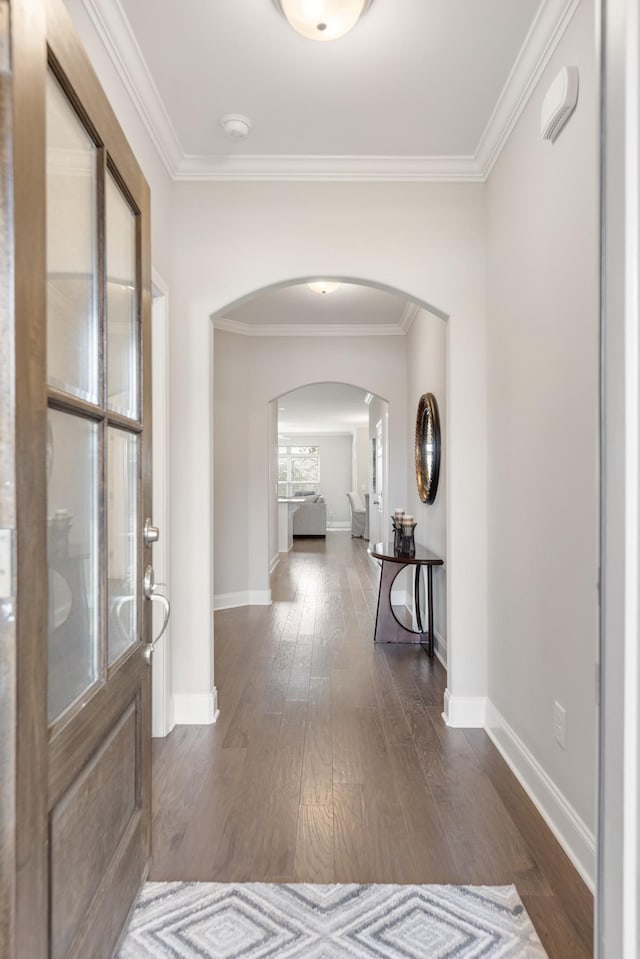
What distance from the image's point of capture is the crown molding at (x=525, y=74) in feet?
6.37

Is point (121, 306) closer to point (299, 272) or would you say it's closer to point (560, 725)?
point (299, 272)

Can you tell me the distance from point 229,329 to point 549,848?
15.7 feet

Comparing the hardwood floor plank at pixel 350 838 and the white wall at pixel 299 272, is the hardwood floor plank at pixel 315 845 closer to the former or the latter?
the hardwood floor plank at pixel 350 838

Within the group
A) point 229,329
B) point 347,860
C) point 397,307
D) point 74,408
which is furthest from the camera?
point 229,329

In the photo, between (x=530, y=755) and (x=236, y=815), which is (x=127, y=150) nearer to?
(x=236, y=815)

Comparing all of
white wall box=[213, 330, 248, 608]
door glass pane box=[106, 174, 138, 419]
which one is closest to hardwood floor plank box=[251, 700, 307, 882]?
door glass pane box=[106, 174, 138, 419]

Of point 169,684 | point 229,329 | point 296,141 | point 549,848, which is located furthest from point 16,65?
point 229,329

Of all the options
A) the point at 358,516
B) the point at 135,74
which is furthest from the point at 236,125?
the point at 358,516

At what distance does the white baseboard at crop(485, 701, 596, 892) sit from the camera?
1754mm

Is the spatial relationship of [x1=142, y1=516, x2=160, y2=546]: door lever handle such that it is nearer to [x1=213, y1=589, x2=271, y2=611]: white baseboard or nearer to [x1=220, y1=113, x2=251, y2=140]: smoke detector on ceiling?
[x1=220, y1=113, x2=251, y2=140]: smoke detector on ceiling

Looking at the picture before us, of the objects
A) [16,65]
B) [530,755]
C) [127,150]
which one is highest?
[127,150]

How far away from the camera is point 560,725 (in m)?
1.97

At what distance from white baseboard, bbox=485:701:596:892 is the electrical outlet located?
6.8 inches

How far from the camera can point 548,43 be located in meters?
2.05
